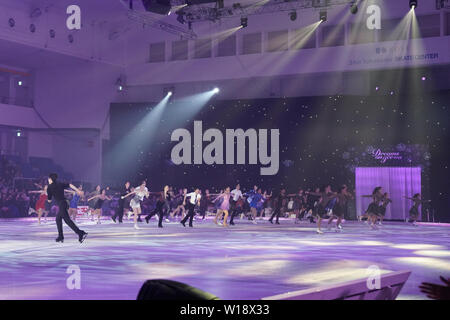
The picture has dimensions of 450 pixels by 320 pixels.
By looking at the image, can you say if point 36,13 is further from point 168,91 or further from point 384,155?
point 384,155

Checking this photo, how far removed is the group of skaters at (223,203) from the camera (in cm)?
1706

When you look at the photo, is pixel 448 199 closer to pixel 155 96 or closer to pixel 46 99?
pixel 155 96

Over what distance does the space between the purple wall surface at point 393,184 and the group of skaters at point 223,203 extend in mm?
772

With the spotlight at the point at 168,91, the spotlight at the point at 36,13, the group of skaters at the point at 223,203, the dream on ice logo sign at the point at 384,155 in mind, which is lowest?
the group of skaters at the point at 223,203

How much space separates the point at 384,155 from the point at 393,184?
5.04 ft

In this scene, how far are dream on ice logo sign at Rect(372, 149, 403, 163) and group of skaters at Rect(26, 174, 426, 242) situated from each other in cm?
219

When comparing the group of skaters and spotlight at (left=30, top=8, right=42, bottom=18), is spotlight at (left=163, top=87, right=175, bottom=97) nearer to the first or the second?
the group of skaters

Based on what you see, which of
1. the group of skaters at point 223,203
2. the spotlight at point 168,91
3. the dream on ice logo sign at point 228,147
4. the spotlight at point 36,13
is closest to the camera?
the group of skaters at point 223,203

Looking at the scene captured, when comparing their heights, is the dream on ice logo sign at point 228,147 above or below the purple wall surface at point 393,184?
above

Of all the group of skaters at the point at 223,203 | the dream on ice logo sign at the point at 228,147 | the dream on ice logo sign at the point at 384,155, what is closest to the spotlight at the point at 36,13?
the group of skaters at the point at 223,203

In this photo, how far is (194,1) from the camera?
71.8 feet

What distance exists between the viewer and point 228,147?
33.1 metres

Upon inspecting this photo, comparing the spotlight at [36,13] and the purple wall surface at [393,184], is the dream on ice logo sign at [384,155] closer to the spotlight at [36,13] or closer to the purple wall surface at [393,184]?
the purple wall surface at [393,184]
